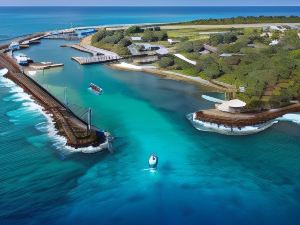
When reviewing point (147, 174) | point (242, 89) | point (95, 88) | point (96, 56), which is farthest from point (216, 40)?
point (147, 174)

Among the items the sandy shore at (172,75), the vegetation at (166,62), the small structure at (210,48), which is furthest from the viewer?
the small structure at (210,48)

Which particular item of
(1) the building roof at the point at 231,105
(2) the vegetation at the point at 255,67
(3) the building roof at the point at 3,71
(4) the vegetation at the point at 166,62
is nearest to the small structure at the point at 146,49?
(2) the vegetation at the point at 255,67

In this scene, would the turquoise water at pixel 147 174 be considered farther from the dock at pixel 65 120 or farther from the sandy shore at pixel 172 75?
the sandy shore at pixel 172 75

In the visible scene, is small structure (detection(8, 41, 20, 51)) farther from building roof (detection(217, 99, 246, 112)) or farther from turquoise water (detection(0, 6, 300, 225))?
building roof (detection(217, 99, 246, 112))

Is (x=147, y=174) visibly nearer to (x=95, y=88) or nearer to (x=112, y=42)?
(x=95, y=88)

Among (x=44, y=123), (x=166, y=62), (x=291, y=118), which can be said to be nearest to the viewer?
(x=44, y=123)

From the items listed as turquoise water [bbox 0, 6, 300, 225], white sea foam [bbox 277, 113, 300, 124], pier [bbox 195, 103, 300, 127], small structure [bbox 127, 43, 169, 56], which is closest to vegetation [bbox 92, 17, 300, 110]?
pier [bbox 195, 103, 300, 127]
